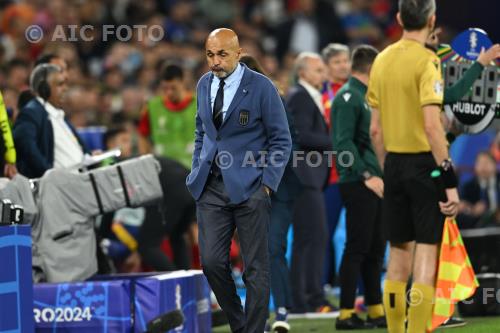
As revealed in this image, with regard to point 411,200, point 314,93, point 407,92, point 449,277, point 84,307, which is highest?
point 314,93

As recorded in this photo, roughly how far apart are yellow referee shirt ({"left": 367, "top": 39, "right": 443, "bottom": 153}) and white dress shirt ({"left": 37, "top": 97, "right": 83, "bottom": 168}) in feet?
9.58

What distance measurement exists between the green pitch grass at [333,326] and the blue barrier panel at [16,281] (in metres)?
2.51

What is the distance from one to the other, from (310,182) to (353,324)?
56.2 inches

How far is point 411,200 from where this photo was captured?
7.73m

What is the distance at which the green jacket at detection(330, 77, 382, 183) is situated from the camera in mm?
9445

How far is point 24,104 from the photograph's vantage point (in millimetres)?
10102

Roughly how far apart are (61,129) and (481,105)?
3153 mm

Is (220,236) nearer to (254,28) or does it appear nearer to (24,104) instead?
(24,104)

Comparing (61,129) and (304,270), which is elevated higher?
(61,129)

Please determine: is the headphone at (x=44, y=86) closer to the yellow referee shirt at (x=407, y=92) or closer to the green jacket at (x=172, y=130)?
the green jacket at (x=172, y=130)

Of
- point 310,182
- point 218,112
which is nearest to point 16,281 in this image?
point 218,112

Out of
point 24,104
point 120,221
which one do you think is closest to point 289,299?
point 24,104

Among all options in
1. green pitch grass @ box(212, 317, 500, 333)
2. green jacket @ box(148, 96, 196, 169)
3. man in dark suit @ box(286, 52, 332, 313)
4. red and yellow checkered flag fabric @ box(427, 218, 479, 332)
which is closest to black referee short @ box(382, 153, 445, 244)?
red and yellow checkered flag fabric @ box(427, 218, 479, 332)

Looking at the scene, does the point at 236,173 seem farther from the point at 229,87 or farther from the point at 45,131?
the point at 45,131
